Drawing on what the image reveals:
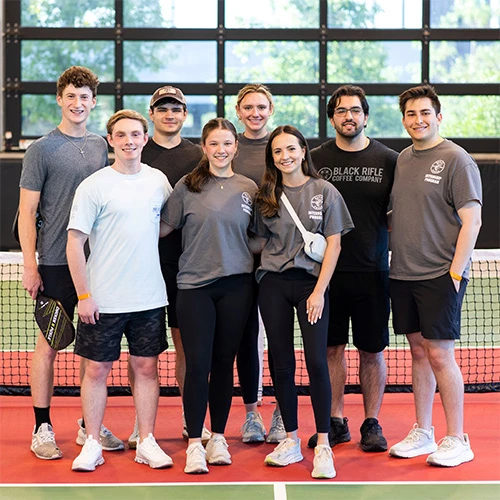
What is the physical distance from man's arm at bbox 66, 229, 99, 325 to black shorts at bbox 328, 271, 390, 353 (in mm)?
1331

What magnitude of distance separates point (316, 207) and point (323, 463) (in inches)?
50.1

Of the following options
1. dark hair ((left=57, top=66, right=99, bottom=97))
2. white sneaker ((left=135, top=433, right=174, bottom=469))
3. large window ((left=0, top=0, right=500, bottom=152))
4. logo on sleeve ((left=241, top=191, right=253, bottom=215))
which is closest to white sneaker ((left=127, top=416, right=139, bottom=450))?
white sneaker ((left=135, top=433, right=174, bottom=469))

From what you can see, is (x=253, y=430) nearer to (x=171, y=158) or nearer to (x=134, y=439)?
(x=134, y=439)

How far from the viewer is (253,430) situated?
16.3ft

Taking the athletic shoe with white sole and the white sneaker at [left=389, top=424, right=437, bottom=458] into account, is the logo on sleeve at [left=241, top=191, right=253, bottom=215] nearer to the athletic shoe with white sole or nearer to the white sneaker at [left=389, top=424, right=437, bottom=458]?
the athletic shoe with white sole

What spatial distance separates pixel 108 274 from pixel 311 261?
1020 mm

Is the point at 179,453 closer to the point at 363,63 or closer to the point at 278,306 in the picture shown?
the point at 278,306

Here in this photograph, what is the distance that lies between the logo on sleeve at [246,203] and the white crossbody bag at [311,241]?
206 millimetres

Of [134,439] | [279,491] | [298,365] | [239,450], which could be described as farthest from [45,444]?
[298,365]

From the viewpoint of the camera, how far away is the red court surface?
4.40m

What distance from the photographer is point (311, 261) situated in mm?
4512

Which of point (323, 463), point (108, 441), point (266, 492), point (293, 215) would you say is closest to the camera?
point (266, 492)

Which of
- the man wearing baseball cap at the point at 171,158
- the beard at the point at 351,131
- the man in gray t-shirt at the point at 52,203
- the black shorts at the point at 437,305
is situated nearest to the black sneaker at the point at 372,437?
the black shorts at the point at 437,305

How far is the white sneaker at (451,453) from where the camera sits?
452 centimetres
